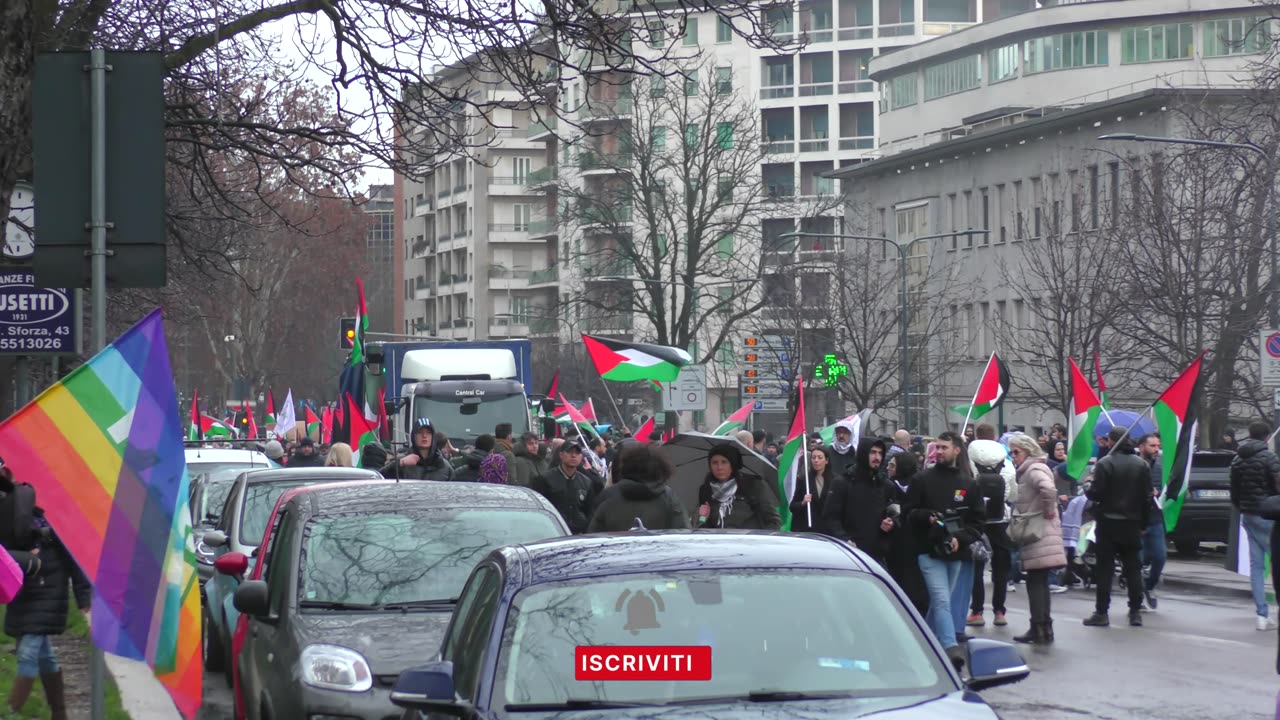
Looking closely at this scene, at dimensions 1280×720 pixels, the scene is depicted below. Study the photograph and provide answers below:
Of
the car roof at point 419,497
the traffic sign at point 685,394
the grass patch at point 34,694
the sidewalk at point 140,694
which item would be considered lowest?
the sidewalk at point 140,694

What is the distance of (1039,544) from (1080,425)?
6932mm

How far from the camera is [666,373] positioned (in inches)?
914

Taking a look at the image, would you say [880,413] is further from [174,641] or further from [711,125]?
[174,641]

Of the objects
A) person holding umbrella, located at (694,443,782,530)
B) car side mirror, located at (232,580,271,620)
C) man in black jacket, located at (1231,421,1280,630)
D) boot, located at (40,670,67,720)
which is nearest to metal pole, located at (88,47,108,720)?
car side mirror, located at (232,580,271,620)

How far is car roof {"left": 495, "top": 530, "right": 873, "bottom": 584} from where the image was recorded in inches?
227

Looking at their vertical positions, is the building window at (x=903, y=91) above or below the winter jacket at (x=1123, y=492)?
above

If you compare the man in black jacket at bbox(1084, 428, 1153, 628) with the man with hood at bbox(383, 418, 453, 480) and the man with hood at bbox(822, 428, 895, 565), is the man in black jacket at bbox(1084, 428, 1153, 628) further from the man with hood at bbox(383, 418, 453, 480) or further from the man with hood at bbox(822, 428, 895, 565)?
the man with hood at bbox(383, 418, 453, 480)

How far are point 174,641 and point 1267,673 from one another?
8.34 meters

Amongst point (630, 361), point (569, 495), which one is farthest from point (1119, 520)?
point (630, 361)

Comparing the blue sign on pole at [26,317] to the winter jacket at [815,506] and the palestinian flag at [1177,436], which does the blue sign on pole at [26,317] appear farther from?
the palestinian flag at [1177,436]

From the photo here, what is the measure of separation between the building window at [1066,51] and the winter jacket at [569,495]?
54.2 m

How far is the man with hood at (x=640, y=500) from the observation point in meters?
11.6

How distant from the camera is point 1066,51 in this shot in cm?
6731

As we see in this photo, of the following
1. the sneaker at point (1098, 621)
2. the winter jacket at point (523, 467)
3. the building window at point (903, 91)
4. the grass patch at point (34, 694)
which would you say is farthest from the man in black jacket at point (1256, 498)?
the building window at point (903, 91)
